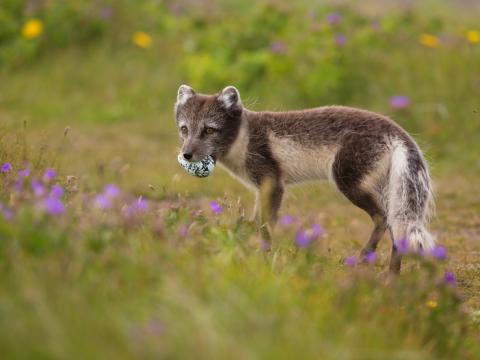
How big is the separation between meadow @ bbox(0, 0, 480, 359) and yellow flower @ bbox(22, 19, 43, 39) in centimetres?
3

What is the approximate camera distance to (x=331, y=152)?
205 inches

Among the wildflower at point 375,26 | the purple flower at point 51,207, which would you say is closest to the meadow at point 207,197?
the purple flower at point 51,207

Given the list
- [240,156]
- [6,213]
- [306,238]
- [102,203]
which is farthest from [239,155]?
[6,213]

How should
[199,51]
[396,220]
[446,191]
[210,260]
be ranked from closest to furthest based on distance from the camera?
[210,260] → [396,220] → [446,191] → [199,51]

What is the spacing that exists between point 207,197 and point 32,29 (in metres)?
5.53

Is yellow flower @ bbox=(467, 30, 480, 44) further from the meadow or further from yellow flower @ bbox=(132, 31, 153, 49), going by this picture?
yellow flower @ bbox=(132, 31, 153, 49)

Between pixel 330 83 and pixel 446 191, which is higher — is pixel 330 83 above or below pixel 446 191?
above

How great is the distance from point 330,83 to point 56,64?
4.39 metres

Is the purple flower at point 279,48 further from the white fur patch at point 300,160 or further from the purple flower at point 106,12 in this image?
the white fur patch at point 300,160

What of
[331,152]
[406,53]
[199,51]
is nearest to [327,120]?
[331,152]

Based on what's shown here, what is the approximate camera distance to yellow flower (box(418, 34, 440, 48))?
1013 cm

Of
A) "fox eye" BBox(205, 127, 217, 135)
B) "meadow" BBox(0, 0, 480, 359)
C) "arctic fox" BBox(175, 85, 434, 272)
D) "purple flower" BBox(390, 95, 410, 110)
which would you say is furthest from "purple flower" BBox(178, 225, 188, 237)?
"purple flower" BBox(390, 95, 410, 110)

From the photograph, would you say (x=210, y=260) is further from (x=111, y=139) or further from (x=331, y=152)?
(x=111, y=139)

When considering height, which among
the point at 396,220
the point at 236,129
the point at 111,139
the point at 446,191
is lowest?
the point at 446,191
